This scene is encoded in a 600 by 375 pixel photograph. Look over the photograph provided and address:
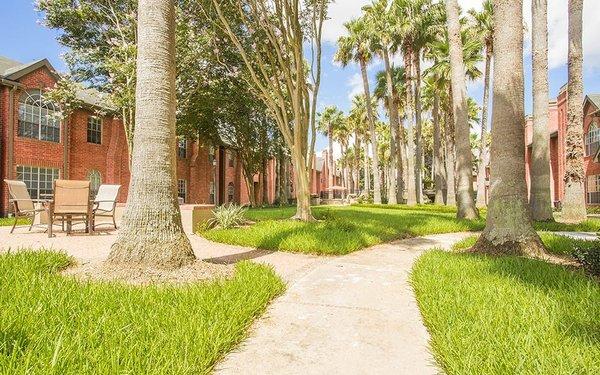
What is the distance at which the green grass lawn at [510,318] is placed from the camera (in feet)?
7.40

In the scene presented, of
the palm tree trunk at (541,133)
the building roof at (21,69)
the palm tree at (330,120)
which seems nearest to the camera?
the palm tree trunk at (541,133)

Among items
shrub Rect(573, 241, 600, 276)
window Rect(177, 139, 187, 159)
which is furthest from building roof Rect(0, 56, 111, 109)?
shrub Rect(573, 241, 600, 276)

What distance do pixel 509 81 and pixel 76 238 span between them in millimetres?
9779

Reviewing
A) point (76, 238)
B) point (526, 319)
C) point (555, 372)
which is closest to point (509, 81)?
point (526, 319)

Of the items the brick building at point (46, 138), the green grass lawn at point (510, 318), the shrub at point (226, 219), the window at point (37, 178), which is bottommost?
the green grass lawn at point (510, 318)

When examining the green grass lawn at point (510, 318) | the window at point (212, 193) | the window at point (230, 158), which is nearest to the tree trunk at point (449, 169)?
the window at point (212, 193)

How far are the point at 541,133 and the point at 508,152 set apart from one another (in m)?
7.51

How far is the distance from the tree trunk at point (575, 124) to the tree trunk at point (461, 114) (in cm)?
322

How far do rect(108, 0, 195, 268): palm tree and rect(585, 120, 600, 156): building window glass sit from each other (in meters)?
34.0

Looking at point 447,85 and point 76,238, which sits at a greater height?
point 447,85

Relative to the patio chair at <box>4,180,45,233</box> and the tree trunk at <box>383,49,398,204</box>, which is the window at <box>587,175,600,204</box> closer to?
the tree trunk at <box>383,49,398,204</box>

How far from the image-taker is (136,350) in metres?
2.31

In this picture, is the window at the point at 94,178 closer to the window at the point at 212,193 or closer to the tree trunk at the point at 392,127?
the window at the point at 212,193

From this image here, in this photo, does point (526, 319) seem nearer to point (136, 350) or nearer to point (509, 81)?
point (136, 350)
